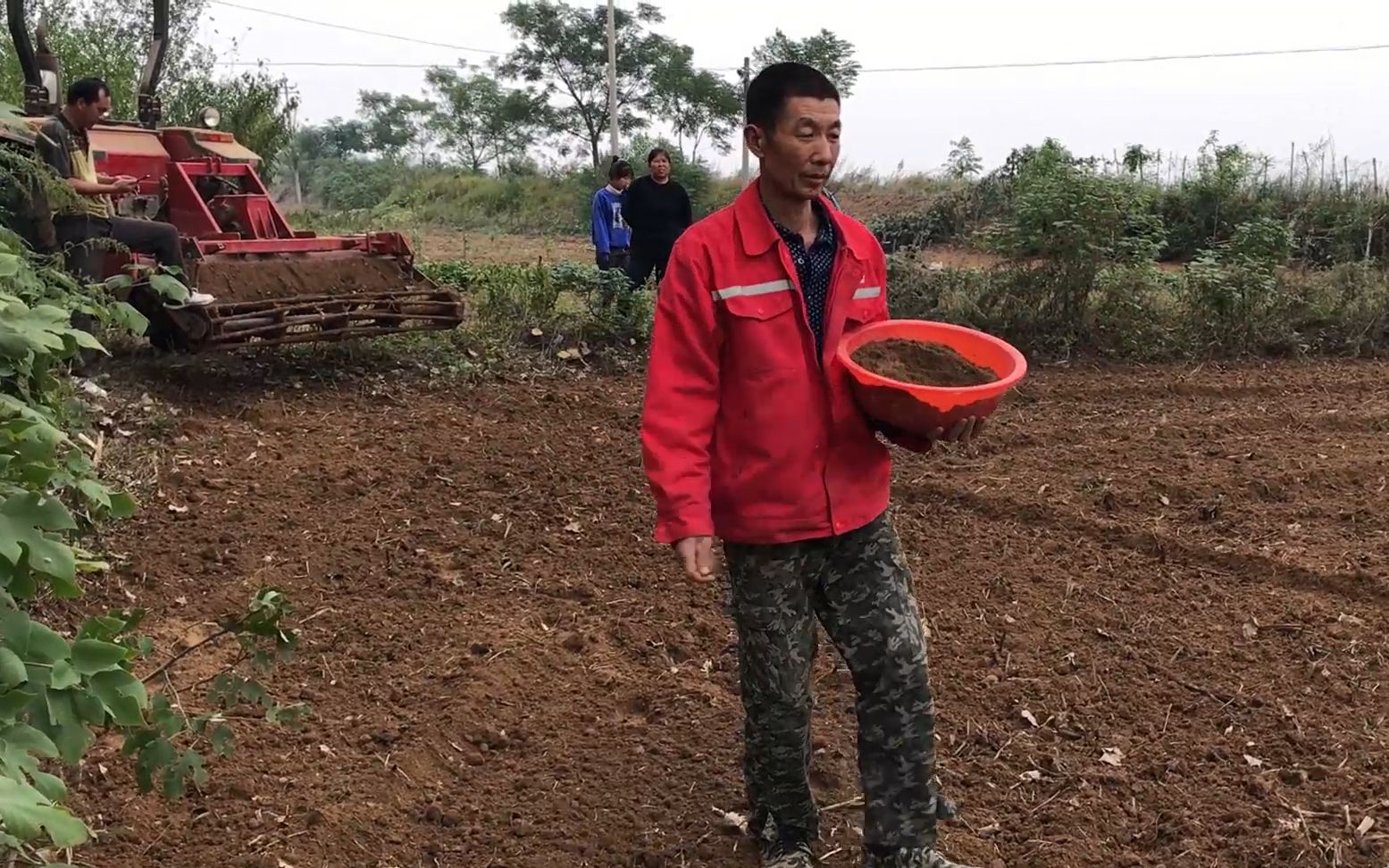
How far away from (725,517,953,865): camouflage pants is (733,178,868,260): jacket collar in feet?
1.99

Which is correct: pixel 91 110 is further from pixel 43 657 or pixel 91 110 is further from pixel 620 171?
pixel 43 657

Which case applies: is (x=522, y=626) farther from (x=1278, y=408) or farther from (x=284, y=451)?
(x=1278, y=408)

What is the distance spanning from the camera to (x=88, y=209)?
5.71 metres

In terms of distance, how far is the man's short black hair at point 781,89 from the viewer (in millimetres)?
2338

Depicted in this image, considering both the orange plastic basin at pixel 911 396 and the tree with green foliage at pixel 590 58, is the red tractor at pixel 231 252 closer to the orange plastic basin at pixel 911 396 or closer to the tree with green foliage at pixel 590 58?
the orange plastic basin at pixel 911 396

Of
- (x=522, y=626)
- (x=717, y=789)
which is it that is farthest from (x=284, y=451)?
(x=717, y=789)

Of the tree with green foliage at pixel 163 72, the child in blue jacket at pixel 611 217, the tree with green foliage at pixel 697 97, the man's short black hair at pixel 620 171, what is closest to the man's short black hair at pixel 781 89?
the child in blue jacket at pixel 611 217

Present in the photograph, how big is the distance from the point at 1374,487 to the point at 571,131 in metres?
33.8

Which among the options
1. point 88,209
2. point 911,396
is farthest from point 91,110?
point 911,396

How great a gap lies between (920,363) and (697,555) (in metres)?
0.63

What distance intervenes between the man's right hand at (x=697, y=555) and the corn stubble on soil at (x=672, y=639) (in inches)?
30.6

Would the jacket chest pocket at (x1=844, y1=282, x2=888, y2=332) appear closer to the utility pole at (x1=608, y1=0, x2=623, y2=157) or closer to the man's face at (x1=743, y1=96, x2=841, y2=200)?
the man's face at (x1=743, y1=96, x2=841, y2=200)

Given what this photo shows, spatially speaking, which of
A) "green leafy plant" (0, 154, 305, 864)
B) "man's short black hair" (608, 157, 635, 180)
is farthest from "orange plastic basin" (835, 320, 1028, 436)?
"man's short black hair" (608, 157, 635, 180)

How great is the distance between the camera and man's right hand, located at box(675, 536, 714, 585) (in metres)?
2.32
